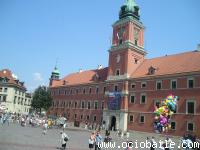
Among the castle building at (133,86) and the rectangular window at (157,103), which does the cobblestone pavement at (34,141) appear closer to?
the castle building at (133,86)

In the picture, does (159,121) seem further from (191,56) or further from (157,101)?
(191,56)

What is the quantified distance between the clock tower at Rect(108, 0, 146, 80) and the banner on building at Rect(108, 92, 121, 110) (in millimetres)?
3217

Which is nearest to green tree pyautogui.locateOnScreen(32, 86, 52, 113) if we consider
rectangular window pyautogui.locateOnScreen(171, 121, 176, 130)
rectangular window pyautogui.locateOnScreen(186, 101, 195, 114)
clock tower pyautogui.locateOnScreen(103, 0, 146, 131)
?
clock tower pyautogui.locateOnScreen(103, 0, 146, 131)

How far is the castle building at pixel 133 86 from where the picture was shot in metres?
39.6

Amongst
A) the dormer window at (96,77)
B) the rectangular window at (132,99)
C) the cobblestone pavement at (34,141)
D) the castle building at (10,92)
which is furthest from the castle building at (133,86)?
the castle building at (10,92)

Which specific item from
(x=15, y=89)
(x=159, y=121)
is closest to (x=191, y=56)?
(x=159, y=121)

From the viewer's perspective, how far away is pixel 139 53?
53625 mm

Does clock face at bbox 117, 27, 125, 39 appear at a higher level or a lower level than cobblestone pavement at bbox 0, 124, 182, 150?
higher

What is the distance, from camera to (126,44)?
5144 centimetres

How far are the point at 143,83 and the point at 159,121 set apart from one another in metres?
17.3

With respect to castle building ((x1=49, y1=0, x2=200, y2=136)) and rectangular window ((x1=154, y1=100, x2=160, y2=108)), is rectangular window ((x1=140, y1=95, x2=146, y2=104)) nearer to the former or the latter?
castle building ((x1=49, y1=0, x2=200, y2=136))

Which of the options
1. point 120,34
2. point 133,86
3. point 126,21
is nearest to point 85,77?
point 120,34

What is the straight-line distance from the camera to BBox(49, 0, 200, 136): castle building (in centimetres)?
3956

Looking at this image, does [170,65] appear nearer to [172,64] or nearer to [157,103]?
[172,64]
